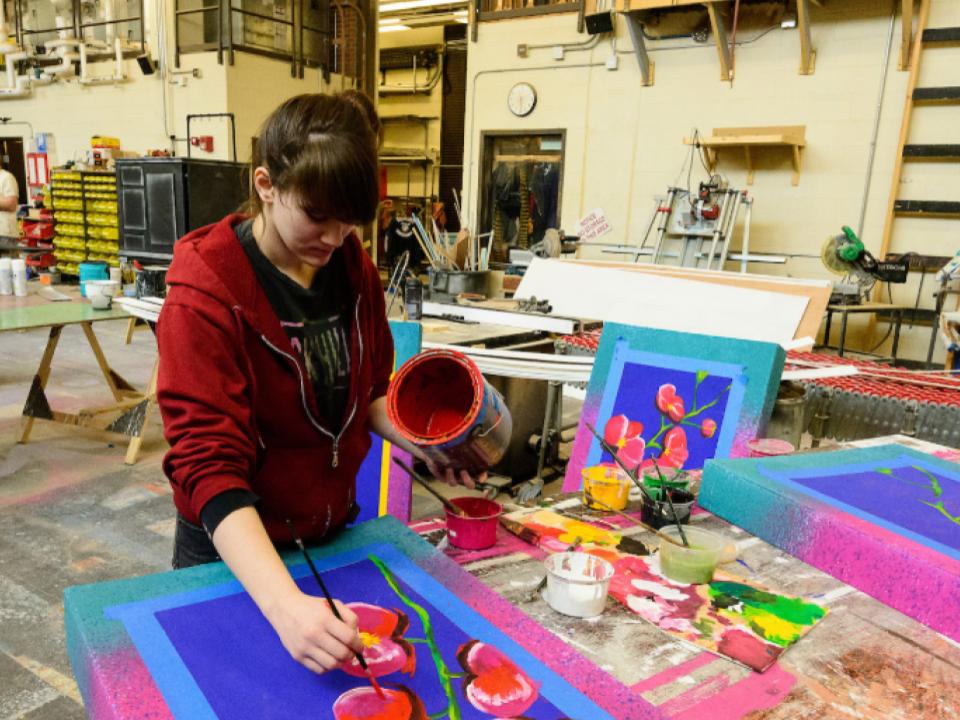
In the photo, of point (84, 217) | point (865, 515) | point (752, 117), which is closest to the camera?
point (865, 515)

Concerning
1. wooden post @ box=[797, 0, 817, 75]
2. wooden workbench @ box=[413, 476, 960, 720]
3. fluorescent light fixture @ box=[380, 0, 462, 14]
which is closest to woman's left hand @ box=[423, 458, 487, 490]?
wooden workbench @ box=[413, 476, 960, 720]

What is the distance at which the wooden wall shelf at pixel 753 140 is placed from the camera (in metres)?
5.07

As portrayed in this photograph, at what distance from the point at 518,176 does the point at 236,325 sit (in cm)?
626

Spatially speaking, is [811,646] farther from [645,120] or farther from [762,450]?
[645,120]

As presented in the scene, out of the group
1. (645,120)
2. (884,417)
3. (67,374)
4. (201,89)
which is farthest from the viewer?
(201,89)

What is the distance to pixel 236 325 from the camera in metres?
0.93

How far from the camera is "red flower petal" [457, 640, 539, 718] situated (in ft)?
2.53

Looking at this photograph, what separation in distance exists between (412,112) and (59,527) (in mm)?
9456

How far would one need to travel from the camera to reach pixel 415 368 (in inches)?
42.6

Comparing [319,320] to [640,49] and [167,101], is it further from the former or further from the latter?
[167,101]

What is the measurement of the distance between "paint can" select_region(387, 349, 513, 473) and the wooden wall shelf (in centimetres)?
477

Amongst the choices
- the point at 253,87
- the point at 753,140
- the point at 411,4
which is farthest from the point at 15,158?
the point at 753,140

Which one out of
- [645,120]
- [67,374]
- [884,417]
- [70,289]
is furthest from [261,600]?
[645,120]

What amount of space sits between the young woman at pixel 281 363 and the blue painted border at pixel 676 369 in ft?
2.98
